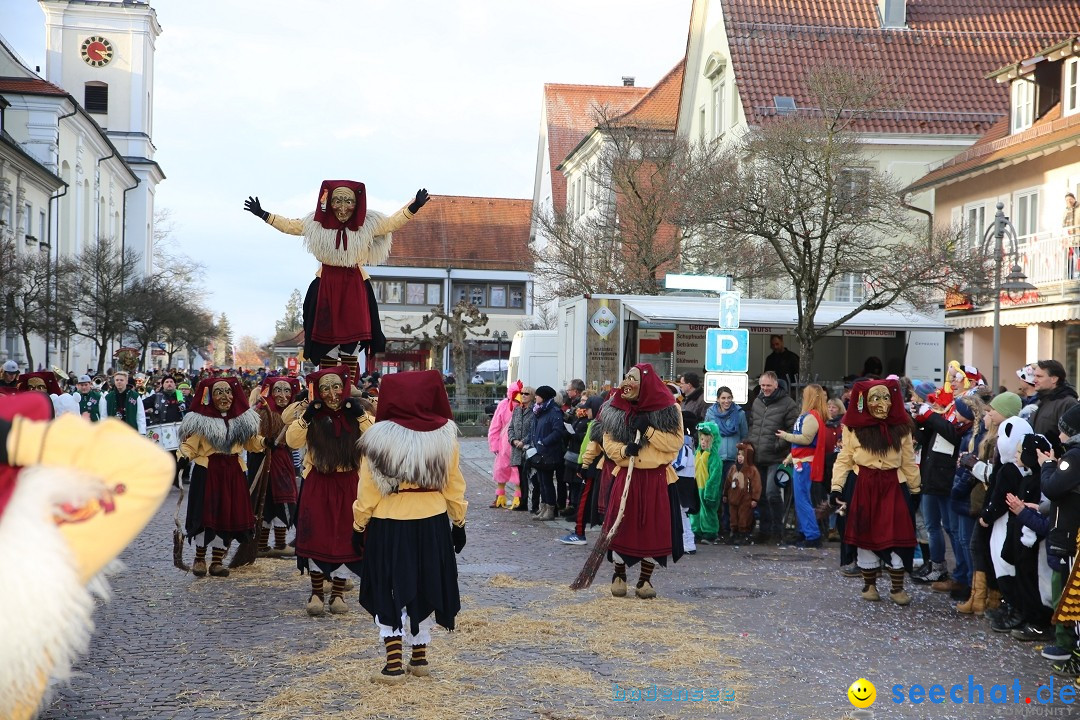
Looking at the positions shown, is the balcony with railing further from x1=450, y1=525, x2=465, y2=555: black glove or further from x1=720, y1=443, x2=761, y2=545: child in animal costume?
x1=450, y1=525, x2=465, y2=555: black glove

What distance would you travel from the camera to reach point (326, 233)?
33.1 ft

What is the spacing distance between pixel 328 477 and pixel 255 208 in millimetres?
2447

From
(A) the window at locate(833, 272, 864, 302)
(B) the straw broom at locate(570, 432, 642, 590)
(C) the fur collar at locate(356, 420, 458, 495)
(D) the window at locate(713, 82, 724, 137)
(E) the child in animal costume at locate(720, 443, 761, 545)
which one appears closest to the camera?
(C) the fur collar at locate(356, 420, 458, 495)

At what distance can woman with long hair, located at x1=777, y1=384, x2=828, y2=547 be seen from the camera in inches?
550

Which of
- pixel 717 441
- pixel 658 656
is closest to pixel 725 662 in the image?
pixel 658 656

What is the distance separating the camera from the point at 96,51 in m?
69.6

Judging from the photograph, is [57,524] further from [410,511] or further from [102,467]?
[410,511]

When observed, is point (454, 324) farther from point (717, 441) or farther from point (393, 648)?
point (393, 648)

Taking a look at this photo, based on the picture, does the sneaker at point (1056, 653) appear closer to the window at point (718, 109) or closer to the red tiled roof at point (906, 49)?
the red tiled roof at point (906, 49)

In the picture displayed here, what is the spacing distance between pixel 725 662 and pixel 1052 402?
11.8ft

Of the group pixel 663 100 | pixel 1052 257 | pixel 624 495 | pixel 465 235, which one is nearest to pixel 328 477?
pixel 624 495

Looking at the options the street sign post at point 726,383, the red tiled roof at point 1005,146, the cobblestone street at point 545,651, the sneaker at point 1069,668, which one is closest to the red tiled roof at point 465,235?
the red tiled roof at point 1005,146

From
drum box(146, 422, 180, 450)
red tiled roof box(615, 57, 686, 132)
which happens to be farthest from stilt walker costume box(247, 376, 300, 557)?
red tiled roof box(615, 57, 686, 132)

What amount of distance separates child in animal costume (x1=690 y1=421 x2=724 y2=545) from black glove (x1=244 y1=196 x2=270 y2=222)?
6.20m
